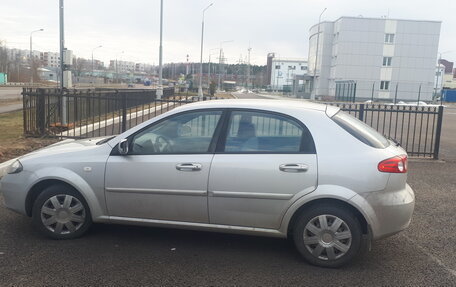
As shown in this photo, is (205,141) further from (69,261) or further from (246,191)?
(69,261)

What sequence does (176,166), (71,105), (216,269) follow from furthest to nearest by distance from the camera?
(71,105), (176,166), (216,269)

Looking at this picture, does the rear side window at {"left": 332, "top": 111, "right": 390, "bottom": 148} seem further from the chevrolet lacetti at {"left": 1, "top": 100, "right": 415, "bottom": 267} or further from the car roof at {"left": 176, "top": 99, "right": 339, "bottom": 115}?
the car roof at {"left": 176, "top": 99, "right": 339, "bottom": 115}

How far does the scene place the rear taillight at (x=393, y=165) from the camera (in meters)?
4.16

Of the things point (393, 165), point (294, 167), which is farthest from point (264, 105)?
point (393, 165)

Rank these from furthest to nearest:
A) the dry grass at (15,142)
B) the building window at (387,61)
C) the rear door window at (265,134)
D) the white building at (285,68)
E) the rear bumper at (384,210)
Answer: the white building at (285,68) < the building window at (387,61) < the dry grass at (15,142) < the rear door window at (265,134) < the rear bumper at (384,210)

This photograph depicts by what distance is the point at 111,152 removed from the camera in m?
4.62

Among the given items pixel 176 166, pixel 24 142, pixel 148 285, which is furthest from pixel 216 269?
pixel 24 142

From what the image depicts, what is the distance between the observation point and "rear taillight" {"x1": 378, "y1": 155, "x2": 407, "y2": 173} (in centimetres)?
416

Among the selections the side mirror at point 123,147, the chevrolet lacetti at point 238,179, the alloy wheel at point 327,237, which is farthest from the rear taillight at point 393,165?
the side mirror at point 123,147

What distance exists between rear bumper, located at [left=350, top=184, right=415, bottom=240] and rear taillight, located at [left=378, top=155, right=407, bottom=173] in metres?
0.21

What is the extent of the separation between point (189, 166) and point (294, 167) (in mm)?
1036

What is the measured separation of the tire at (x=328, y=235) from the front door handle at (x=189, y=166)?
1110 millimetres

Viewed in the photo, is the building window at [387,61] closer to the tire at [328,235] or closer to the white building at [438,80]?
the white building at [438,80]

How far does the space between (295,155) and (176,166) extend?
1.19 m
